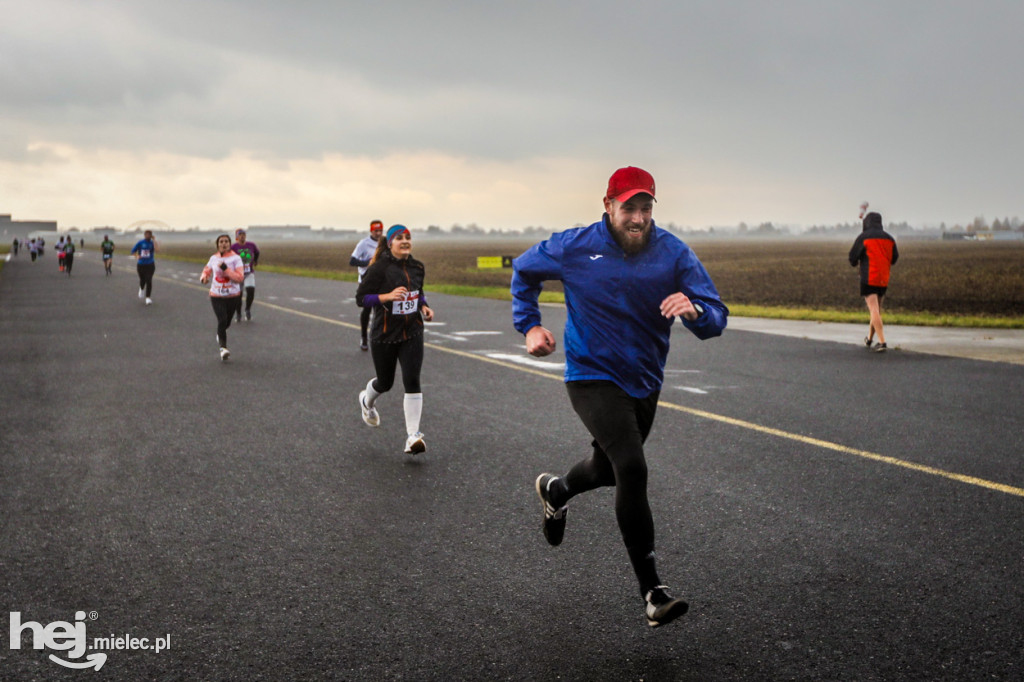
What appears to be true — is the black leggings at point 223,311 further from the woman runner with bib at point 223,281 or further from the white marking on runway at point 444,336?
the white marking on runway at point 444,336

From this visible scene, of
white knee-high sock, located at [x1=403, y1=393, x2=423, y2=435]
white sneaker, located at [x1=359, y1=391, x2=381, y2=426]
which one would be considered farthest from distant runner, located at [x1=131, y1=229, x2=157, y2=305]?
white knee-high sock, located at [x1=403, y1=393, x2=423, y2=435]

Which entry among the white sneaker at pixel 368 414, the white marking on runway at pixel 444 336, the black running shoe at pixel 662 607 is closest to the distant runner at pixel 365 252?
the white marking on runway at pixel 444 336

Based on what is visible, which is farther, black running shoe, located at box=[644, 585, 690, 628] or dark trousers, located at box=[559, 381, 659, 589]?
dark trousers, located at box=[559, 381, 659, 589]

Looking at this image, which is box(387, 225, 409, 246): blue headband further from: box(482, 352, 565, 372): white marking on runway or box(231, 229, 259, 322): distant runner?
box(231, 229, 259, 322): distant runner

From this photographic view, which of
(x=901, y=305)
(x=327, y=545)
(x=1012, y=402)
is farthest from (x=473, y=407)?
(x=901, y=305)

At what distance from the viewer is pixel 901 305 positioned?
22.4 metres

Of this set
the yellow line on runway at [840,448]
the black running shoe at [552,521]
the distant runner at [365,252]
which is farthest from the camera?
the distant runner at [365,252]

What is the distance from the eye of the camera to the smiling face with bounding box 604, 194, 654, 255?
4.09 m

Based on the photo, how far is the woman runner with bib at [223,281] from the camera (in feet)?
41.0

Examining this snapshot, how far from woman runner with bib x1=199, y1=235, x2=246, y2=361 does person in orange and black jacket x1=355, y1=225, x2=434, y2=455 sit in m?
5.61

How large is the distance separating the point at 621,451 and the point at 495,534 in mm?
1424

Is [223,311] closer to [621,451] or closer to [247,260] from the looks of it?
[247,260]

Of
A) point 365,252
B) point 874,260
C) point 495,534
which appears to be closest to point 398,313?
point 495,534

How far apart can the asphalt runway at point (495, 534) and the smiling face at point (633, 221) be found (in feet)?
5.33
